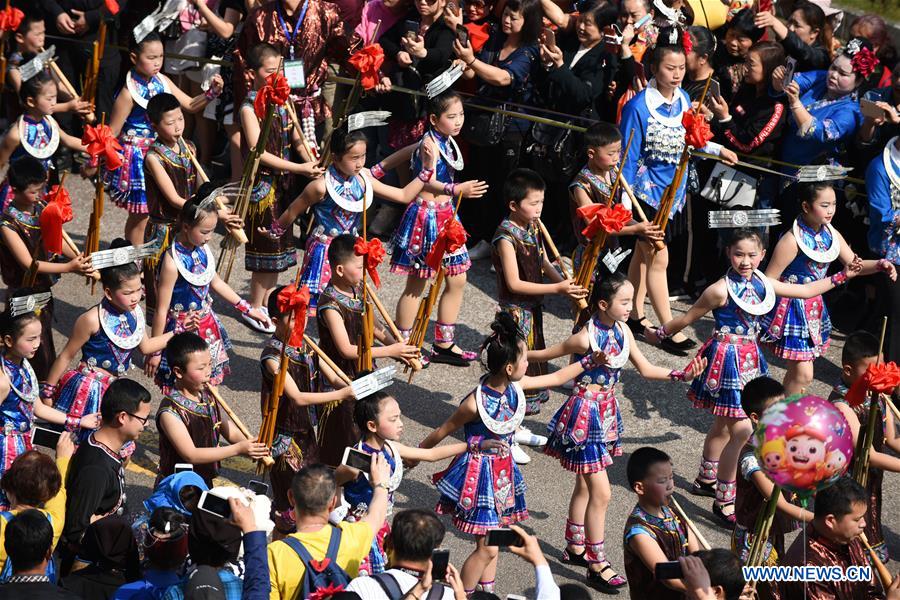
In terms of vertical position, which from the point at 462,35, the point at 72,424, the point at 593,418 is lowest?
the point at 72,424

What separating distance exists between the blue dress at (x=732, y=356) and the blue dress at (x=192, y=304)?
2724 mm

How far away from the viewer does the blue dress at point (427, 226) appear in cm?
941

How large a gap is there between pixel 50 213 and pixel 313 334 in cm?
245

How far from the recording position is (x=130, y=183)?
32.0ft

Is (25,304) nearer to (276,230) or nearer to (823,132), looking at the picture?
(276,230)

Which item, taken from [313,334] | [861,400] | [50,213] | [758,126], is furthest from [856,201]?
[50,213]

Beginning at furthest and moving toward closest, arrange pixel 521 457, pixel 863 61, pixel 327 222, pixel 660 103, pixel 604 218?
pixel 863 61, pixel 660 103, pixel 327 222, pixel 521 457, pixel 604 218

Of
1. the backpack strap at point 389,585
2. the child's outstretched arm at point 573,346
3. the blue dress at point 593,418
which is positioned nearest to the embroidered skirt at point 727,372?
the blue dress at point 593,418

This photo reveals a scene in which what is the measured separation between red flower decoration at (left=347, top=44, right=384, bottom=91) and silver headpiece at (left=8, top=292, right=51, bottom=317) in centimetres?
265

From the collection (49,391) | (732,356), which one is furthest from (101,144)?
(732,356)

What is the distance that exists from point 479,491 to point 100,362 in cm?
220

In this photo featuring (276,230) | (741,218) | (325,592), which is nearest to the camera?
(325,592)

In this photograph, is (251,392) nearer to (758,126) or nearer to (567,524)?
(567,524)

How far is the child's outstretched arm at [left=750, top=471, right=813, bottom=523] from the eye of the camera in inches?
270
